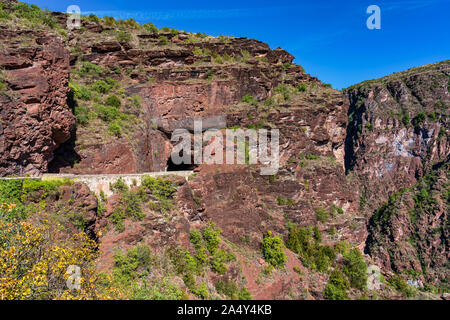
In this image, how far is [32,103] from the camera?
1839 cm

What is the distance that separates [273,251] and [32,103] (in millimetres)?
26047

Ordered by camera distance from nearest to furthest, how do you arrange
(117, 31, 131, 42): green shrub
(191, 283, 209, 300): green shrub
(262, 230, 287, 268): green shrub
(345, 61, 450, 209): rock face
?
(191, 283, 209, 300): green shrub, (262, 230, 287, 268): green shrub, (117, 31, 131, 42): green shrub, (345, 61, 450, 209): rock face

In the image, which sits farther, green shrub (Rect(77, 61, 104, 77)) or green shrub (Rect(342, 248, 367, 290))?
green shrub (Rect(77, 61, 104, 77))

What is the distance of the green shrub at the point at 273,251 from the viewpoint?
1027 inches

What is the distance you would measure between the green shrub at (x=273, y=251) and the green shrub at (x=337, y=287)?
6828 millimetres

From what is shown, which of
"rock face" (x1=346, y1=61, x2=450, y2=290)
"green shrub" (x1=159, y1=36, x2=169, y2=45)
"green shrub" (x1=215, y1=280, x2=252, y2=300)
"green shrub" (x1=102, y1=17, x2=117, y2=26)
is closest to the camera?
"green shrub" (x1=215, y1=280, x2=252, y2=300)

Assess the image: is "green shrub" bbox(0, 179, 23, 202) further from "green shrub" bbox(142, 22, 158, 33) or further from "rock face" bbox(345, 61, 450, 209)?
"rock face" bbox(345, 61, 450, 209)

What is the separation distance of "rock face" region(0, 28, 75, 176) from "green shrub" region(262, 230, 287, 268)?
22303mm

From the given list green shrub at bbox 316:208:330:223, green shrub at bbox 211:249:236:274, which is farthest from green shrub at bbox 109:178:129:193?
green shrub at bbox 316:208:330:223

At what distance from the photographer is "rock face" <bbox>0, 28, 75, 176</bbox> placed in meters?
17.1

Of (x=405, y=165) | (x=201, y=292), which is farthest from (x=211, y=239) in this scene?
(x=405, y=165)

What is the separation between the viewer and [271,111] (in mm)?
34312

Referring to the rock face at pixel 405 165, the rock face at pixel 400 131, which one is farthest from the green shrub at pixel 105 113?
the rock face at pixel 400 131

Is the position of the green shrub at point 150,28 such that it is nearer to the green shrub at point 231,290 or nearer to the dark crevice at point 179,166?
the dark crevice at point 179,166
